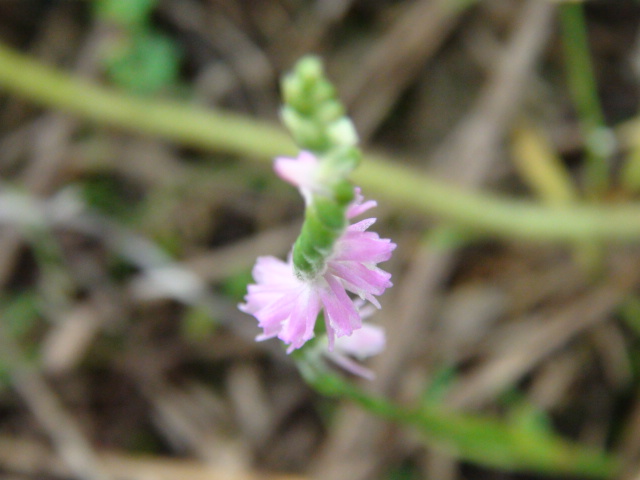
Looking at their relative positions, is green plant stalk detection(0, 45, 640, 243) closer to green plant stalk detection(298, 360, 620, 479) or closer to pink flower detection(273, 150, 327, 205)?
green plant stalk detection(298, 360, 620, 479)

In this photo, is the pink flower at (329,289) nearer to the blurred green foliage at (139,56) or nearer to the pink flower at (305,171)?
the pink flower at (305,171)

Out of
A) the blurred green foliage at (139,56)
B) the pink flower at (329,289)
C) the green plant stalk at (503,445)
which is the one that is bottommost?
the pink flower at (329,289)

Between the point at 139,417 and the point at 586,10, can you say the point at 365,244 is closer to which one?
the point at 139,417

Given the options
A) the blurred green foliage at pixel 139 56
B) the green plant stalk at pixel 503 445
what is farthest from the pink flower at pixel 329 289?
the blurred green foliage at pixel 139 56

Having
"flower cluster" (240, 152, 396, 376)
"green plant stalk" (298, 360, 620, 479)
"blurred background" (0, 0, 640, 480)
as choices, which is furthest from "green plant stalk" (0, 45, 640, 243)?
"flower cluster" (240, 152, 396, 376)

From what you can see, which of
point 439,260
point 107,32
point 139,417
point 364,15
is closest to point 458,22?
point 364,15

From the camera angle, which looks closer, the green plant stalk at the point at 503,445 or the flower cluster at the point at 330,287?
the flower cluster at the point at 330,287

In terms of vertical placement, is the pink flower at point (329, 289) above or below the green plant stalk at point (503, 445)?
below

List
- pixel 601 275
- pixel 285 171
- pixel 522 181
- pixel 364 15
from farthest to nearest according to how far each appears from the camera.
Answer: pixel 364 15
pixel 522 181
pixel 601 275
pixel 285 171

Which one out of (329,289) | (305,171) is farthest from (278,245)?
(305,171)
